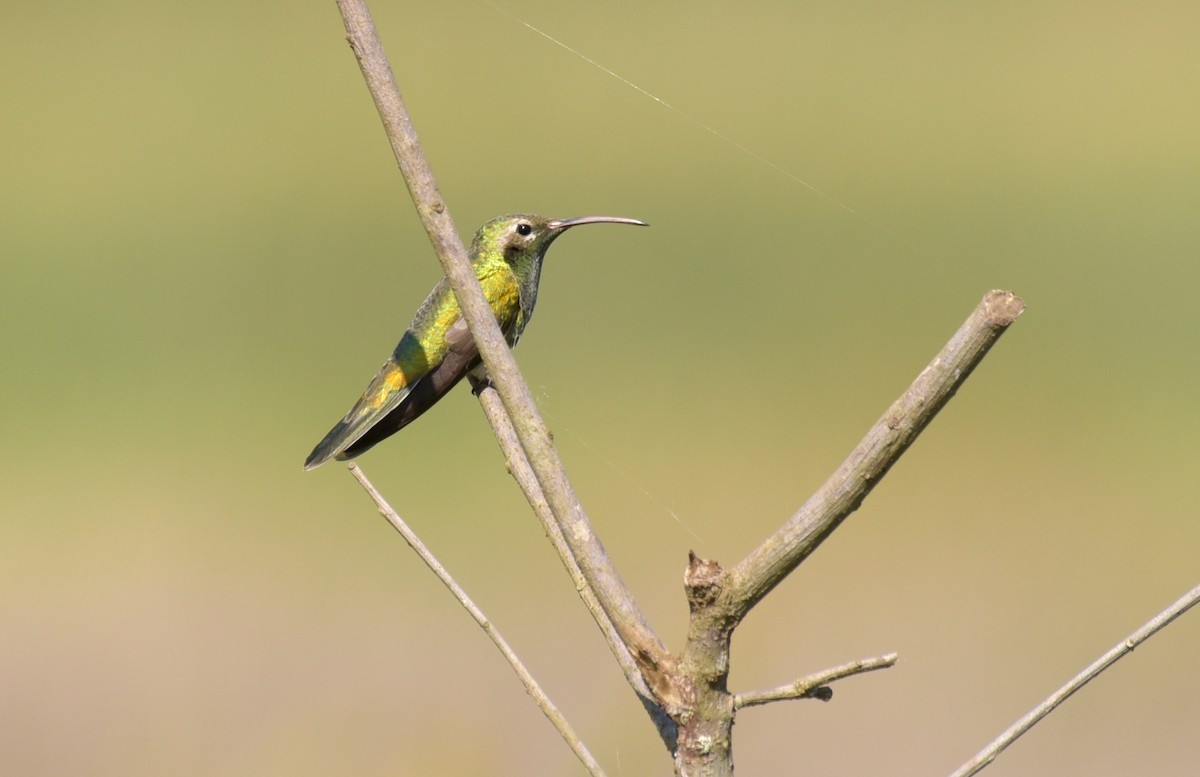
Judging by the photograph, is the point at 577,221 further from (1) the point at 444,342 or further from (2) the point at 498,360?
(2) the point at 498,360

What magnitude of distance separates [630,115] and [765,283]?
12.9 feet

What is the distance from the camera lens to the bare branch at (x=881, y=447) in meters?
1.14

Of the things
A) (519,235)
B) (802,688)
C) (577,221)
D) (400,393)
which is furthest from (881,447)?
(519,235)

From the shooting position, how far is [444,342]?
8.99 feet

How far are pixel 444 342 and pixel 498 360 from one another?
51.8 inches

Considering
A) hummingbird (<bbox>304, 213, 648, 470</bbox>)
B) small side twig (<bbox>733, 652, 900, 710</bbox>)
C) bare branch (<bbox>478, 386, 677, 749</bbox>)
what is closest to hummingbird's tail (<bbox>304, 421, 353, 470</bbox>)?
hummingbird (<bbox>304, 213, 648, 470</bbox>)

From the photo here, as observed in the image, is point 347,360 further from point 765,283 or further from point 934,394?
point 934,394

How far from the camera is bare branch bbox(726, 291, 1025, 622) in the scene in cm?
114

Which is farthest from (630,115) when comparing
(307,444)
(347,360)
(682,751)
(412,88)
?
(682,751)

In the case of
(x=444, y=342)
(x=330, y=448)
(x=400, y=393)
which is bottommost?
(x=330, y=448)

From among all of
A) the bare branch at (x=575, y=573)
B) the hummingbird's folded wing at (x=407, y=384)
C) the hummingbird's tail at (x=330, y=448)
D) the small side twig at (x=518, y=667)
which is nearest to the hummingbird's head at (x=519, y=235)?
the hummingbird's folded wing at (x=407, y=384)

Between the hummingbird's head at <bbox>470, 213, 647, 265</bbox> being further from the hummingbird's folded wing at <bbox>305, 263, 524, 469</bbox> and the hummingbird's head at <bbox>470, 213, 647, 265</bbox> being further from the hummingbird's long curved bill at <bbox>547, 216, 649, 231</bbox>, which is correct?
the hummingbird's folded wing at <bbox>305, 263, 524, 469</bbox>

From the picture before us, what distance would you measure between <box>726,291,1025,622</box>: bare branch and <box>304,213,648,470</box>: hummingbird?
51.7 inches

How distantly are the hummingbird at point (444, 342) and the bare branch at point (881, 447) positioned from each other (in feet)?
4.30
